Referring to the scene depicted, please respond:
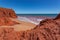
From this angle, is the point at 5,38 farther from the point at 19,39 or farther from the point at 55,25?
the point at 55,25

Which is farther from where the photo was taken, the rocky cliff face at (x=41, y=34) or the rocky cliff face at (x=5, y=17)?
the rocky cliff face at (x=5, y=17)

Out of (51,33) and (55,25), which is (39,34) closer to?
(51,33)

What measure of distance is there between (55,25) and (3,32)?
1.65 m

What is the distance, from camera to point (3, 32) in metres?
4.11

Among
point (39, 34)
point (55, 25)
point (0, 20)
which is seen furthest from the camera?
point (0, 20)

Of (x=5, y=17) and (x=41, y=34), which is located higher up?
(x=41, y=34)

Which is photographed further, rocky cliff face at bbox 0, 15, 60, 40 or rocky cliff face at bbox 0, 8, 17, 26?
rocky cliff face at bbox 0, 8, 17, 26

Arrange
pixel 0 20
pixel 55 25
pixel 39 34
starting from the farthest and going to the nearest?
pixel 0 20, pixel 55 25, pixel 39 34

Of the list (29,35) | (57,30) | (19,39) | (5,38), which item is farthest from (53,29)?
(5,38)

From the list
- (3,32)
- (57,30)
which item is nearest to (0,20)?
(3,32)

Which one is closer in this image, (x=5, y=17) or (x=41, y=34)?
(x=41, y=34)

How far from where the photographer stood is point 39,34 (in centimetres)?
366

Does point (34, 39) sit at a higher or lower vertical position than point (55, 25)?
lower

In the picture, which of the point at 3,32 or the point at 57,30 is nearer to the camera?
the point at 57,30
